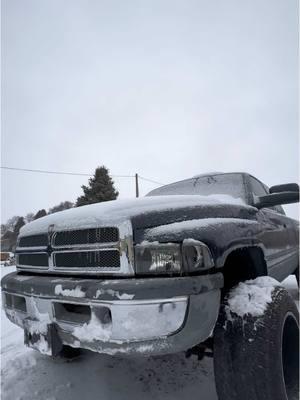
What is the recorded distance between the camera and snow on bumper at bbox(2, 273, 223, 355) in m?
1.56

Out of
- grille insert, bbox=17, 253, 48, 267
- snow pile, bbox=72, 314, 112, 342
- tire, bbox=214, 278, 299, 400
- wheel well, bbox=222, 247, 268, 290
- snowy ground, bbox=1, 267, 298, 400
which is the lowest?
snowy ground, bbox=1, 267, 298, 400

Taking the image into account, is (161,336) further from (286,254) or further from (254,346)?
(286,254)

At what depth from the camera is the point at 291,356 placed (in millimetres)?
2246

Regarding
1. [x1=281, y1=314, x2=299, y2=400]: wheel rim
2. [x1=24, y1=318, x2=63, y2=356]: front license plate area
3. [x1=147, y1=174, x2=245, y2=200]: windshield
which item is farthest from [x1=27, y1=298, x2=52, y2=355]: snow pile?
[x1=147, y1=174, x2=245, y2=200]: windshield

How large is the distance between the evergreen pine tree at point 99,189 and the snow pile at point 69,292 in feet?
58.2

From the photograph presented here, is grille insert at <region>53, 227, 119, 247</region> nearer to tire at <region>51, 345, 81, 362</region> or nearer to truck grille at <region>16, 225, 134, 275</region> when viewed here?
truck grille at <region>16, 225, 134, 275</region>

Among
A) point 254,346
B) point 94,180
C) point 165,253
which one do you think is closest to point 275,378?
point 254,346

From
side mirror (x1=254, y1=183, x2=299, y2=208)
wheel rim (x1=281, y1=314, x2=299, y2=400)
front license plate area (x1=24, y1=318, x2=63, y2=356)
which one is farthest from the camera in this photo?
side mirror (x1=254, y1=183, x2=299, y2=208)

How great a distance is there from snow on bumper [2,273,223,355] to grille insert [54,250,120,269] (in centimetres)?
11

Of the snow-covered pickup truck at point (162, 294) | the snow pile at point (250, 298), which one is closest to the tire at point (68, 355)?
the snow-covered pickup truck at point (162, 294)

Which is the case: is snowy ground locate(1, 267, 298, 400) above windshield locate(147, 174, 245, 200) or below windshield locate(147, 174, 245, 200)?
below

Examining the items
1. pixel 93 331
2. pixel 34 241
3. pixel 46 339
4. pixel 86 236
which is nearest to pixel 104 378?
pixel 46 339

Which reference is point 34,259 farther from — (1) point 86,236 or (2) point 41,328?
(1) point 86,236

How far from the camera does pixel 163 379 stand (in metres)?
2.45
